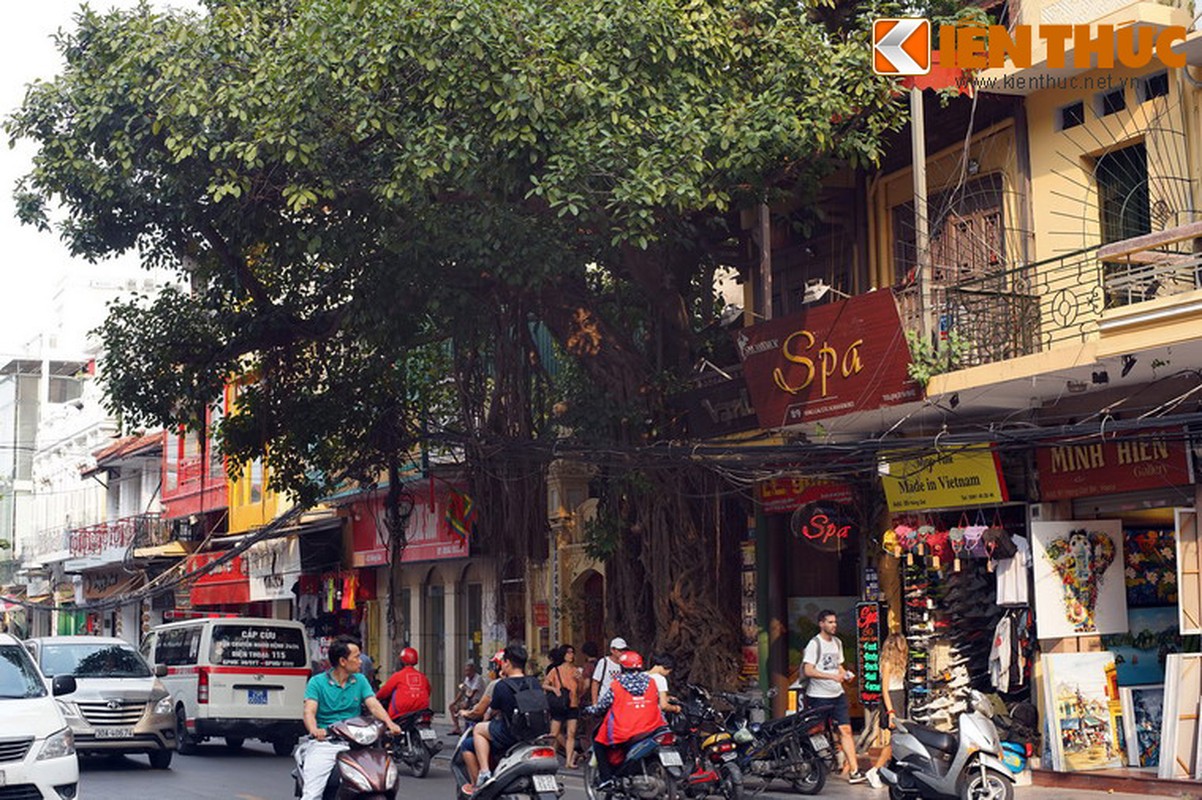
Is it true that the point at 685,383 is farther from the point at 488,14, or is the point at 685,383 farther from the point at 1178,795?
the point at 1178,795

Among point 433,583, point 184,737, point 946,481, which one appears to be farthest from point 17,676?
point 433,583

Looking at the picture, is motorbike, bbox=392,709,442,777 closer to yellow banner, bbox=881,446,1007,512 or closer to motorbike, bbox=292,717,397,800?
yellow banner, bbox=881,446,1007,512

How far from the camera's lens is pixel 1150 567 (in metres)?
16.5

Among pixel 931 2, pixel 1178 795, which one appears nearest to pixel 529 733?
pixel 1178 795

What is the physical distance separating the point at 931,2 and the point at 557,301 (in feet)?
20.0

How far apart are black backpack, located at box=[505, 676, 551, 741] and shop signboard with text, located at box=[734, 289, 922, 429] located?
6702mm

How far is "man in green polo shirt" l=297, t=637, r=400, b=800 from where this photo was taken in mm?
10766

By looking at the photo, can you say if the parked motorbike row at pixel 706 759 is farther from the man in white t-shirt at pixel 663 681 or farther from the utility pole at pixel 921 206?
the utility pole at pixel 921 206

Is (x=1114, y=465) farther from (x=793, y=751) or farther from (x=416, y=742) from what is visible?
(x=416, y=742)

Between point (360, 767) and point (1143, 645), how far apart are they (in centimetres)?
956

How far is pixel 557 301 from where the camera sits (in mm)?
20422

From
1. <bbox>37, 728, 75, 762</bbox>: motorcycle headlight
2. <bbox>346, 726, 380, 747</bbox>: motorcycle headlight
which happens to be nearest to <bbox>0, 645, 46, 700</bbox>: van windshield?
<bbox>37, 728, 75, 762</bbox>: motorcycle headlight

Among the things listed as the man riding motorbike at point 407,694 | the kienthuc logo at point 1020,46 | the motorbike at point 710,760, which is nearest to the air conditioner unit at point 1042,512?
the motorbike at point 710,760

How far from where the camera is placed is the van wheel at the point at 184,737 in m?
22.7
